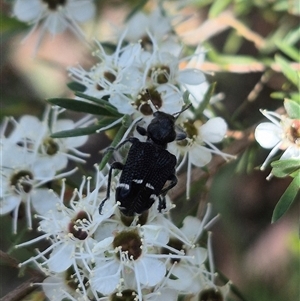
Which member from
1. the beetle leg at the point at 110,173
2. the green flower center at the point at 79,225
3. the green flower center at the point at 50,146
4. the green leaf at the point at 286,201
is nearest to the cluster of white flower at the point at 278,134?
the green leaf at the point at 286,201

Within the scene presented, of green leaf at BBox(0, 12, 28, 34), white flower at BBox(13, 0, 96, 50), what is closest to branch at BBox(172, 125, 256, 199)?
white flower at BBox(13, 0, 96, 50)

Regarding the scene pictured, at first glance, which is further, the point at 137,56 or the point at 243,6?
the point at 243,6

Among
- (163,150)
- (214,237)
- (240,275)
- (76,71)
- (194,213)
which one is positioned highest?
(76,71)

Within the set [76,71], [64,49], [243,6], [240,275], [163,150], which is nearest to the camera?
[163,150]

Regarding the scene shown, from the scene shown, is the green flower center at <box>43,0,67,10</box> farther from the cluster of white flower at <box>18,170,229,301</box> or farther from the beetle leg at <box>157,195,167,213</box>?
the beetle leg at <box>157,195,167,213</box>

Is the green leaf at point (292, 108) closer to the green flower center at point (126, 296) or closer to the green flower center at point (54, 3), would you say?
the green flower center at point (126, 296)

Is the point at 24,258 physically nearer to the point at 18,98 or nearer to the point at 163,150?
the point at 163,150

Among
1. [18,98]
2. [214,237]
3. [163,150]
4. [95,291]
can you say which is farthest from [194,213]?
[214,237]
